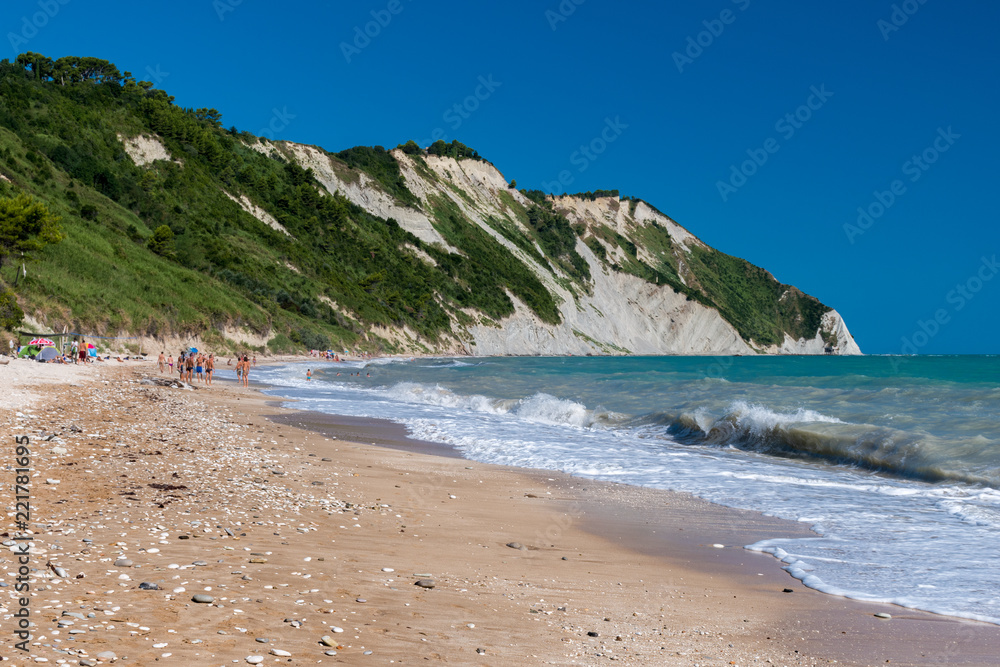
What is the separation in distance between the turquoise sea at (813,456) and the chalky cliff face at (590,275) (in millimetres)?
52213

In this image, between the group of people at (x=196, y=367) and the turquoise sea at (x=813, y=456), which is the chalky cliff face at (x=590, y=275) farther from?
the turquoise sea at (x=813, y=456)

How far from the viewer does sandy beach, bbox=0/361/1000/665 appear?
3781mm

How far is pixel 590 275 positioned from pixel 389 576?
11508cm

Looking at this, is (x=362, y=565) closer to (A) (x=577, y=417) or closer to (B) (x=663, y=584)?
(B) (x=663, y=584)

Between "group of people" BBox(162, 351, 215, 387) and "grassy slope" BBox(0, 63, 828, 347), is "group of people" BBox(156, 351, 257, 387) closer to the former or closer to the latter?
"group of people" BBox(162, 351, 215, 387)

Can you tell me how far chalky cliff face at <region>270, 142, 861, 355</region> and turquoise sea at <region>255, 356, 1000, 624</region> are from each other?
52.2 m

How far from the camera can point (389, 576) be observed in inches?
199

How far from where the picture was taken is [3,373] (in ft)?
56.5

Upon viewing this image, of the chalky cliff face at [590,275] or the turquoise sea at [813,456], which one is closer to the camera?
the turquoise sea at [813,456]

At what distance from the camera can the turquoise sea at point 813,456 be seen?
621 centimetres

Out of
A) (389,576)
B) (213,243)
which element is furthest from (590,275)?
(389,576)

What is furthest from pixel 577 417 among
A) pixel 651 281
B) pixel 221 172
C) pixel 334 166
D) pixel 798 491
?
pixel 651 281

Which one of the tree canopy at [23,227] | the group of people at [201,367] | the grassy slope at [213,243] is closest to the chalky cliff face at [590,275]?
the grassy slope at [213,243]

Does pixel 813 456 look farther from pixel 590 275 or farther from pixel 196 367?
pixel 590 275
